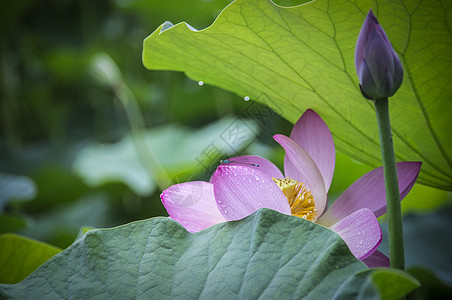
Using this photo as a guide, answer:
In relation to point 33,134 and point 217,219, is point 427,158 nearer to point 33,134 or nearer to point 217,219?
point 217,219

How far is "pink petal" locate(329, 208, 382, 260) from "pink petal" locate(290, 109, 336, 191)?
8 centimetres

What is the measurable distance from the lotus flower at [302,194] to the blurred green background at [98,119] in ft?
2.31

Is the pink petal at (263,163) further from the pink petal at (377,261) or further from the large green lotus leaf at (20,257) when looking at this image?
the large green lotus leaf at (20,257)

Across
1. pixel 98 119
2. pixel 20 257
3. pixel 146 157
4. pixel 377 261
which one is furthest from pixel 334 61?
pixel 98 119

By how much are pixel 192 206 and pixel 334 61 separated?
0.71ft

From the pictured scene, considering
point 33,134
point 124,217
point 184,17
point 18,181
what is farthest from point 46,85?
point 18,181

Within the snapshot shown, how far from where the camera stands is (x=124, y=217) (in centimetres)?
196

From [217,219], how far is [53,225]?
4.33ft

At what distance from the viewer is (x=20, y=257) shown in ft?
2.00

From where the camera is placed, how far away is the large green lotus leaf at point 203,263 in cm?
39

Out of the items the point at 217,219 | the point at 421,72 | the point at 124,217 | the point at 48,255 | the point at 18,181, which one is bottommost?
the point at 124,217

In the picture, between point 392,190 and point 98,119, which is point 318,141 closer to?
point 392,190

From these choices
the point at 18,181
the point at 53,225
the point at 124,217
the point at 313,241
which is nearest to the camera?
the point at 313,241

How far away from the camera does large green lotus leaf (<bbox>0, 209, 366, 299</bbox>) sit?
390 mm
